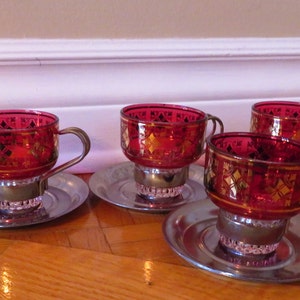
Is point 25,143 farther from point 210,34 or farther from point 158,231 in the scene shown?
point 210,34

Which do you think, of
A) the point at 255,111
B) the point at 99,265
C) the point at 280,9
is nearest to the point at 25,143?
the point at 99,265

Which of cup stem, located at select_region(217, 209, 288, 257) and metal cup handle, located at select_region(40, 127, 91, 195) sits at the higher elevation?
metal cup handle, located at select_region(40, 127, 91, 195)

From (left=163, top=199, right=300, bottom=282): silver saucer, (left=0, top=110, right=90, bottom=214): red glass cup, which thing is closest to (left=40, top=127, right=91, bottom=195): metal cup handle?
(left=0, top=110, right=90, bottom=214): red glass cup

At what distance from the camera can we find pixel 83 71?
0.55 meters

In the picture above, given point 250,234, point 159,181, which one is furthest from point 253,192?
point 159,181

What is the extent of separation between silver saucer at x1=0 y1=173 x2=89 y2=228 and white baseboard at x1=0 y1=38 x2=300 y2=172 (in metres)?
0.06

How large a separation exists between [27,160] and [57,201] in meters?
0.08

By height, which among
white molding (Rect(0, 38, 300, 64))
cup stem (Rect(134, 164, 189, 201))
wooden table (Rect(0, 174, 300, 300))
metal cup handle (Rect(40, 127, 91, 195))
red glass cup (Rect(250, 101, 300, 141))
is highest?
white molding (Rect(0, 38, 300, 64))

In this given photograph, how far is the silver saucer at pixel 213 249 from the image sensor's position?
0.35 m

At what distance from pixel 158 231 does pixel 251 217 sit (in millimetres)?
101

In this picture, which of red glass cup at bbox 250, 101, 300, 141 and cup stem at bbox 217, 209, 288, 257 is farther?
red glass cup at bbox 250, 101, 300, 141

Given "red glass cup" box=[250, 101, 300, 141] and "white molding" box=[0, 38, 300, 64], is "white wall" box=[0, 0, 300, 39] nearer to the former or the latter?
Answer: "white molding" box=[0, 38, 300, 64]

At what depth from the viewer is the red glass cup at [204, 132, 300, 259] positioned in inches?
13.3

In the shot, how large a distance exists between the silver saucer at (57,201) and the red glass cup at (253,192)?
6.1 inches
